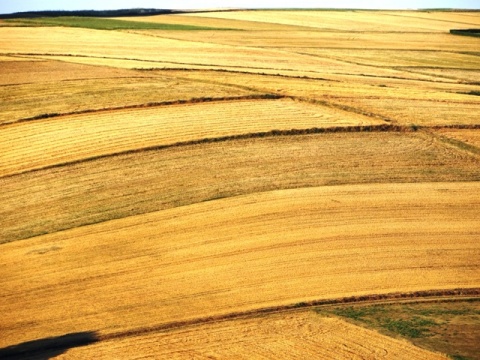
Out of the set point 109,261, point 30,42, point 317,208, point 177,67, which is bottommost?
point 109,261

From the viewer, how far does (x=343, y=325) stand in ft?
68.5

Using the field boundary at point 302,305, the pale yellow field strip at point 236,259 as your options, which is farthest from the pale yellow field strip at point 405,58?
the field boundary at point 302,305

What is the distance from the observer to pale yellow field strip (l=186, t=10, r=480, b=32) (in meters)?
94.2

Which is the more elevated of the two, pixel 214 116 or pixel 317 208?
pixel 214 116

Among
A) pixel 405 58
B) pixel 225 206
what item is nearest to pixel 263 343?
pixel 225 206

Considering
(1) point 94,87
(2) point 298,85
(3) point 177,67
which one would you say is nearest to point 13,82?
(1) point 94,87

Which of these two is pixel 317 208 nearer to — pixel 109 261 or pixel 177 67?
pixel 109 261

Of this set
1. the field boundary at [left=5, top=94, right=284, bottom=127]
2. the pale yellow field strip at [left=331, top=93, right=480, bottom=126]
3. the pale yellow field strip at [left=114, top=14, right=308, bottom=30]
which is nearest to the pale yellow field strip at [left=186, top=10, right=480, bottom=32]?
the pale yellow field strip at [left=114, top=14, right=308, bottom=30]

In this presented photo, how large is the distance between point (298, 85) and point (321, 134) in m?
10.7

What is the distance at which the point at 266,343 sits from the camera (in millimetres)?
19938

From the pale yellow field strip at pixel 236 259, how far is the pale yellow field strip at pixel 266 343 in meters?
0.87

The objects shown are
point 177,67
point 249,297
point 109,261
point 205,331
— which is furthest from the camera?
point 177,67

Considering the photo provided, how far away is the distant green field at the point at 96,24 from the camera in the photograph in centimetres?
7907

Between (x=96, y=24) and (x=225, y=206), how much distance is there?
5705cm
